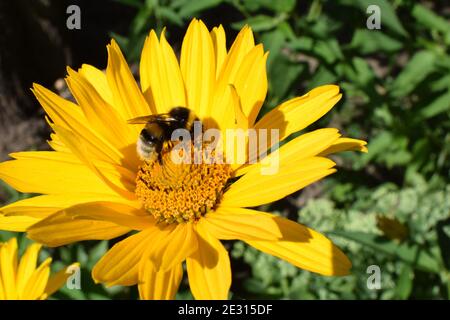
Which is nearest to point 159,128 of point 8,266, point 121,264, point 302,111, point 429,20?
point 302,111

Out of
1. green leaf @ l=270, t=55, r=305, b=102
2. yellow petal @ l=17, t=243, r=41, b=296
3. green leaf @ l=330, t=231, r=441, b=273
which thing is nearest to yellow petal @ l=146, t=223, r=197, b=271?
yellow petal @ l=17, t=243, r=41, b=296

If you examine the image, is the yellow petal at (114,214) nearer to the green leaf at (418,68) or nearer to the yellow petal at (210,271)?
the yellow petal at (210,271)

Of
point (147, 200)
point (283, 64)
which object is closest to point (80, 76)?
point (147, 200)

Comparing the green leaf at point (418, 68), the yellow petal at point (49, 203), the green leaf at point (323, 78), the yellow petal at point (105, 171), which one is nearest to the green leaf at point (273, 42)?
the green leaf at point (323, 78)

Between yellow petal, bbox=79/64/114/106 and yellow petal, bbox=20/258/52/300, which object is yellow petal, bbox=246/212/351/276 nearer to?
yellow petal, bbox=79/64/114/106

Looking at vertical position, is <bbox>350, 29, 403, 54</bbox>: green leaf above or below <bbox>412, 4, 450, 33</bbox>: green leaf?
below

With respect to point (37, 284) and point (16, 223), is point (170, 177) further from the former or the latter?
point (37, 284)
